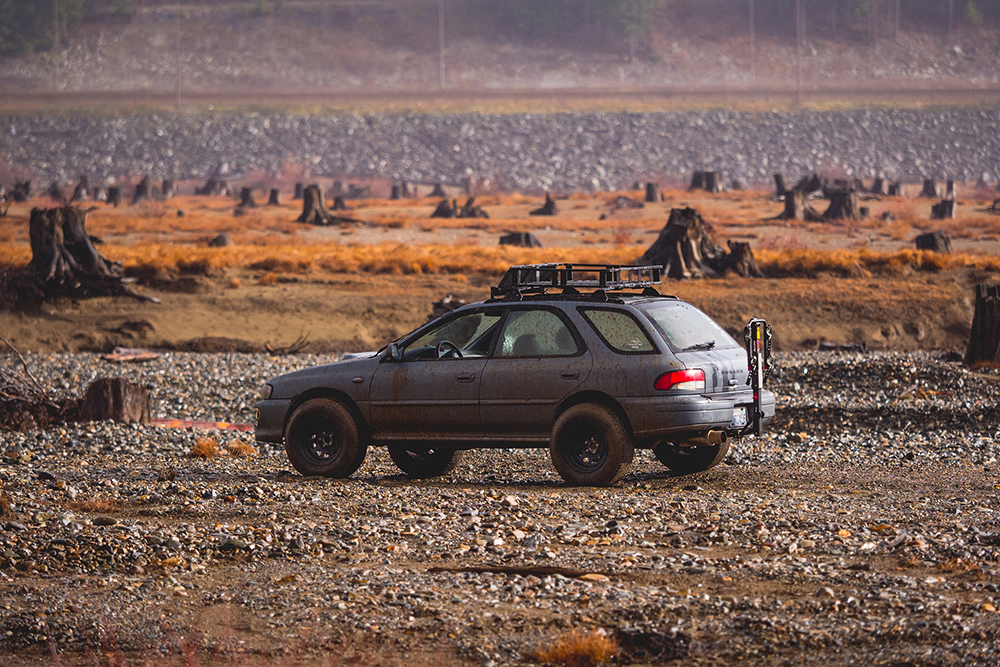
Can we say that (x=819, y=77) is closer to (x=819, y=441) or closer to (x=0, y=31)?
(x=0, y=31)

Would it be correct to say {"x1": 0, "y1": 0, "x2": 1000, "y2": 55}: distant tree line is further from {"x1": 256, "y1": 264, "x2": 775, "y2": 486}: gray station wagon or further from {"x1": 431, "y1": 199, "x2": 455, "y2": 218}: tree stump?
{"x1": 256, "y1": 264, "x2": 775, "y2": 486}: gray station wagon

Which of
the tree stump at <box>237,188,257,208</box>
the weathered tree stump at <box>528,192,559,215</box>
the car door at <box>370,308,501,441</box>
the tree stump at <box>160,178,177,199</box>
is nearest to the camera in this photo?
the car door at <box>370,308,501,441</box>

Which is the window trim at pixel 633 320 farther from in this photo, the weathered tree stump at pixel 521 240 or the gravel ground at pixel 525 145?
the gravel ground at pixel 525 145

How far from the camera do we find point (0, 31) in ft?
309

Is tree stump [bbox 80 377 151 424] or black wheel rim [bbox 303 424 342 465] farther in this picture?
tree stump [bbox 80 377 151 424]

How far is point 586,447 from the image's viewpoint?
1071 centimetres

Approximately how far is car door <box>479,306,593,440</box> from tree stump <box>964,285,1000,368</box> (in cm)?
1066

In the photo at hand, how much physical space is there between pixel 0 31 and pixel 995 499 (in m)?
95.1

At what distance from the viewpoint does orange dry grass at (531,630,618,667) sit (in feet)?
20.4

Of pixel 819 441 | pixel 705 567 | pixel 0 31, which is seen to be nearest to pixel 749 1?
pixel 0 31

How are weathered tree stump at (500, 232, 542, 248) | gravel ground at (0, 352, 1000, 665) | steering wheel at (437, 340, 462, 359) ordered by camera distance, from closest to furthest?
gravel ground at (0, 352, 1000, 665) < steering wheel at (437, 340, 462, 359) < weathered tree stump at (500, 232, 542, 248)

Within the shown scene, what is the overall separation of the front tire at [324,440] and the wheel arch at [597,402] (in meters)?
1.79

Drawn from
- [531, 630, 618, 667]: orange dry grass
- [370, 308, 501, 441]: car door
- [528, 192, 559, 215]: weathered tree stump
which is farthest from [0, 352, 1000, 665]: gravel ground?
[528, 192, 559, 215]: weathered tree stump

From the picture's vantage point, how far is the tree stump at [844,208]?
1699 inches
